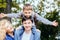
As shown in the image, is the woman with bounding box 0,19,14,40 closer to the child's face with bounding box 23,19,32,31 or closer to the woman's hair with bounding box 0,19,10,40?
the woman's hair with bounding box 0,19,10,40

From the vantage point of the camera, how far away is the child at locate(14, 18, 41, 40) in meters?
4.43

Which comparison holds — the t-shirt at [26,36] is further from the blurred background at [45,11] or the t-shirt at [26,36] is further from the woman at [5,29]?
the blurred background at [45,11]

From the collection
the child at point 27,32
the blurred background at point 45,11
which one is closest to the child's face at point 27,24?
the child at point 27,32

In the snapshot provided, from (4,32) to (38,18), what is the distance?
611 millimetres

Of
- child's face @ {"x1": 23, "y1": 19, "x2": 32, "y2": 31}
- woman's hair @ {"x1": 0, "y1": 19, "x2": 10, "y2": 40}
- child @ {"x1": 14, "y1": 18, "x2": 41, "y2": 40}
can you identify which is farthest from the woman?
child's face @ {"x1": 23, "y1": 19, "x2": 32, "y2": 31}

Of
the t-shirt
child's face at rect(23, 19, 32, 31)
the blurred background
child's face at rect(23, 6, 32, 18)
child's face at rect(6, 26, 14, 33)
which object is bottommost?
the blurred background

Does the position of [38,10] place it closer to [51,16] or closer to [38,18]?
[51,16]

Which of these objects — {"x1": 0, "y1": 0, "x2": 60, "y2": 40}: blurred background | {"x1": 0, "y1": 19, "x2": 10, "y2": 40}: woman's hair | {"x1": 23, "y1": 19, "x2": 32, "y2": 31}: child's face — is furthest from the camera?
{"x1": 0, "y1": 0, "x2": 60, "y2": 40}: blurred background

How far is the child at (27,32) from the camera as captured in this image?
4.43 metres

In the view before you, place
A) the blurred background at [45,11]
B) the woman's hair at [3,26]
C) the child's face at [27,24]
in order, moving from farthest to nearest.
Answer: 1. the blurred background at [45,11]
2. the child's face at [27,24]
3. the woman's hair at [3,26]

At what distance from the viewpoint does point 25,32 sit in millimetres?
4484

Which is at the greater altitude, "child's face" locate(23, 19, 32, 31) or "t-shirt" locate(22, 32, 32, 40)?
"child's face" locate(23, 19, 32, 31)

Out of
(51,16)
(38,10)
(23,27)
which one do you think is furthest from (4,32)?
(38,10)

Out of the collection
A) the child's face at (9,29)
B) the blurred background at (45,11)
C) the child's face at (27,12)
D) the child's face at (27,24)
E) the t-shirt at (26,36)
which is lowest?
the blurred background at (45,11)
